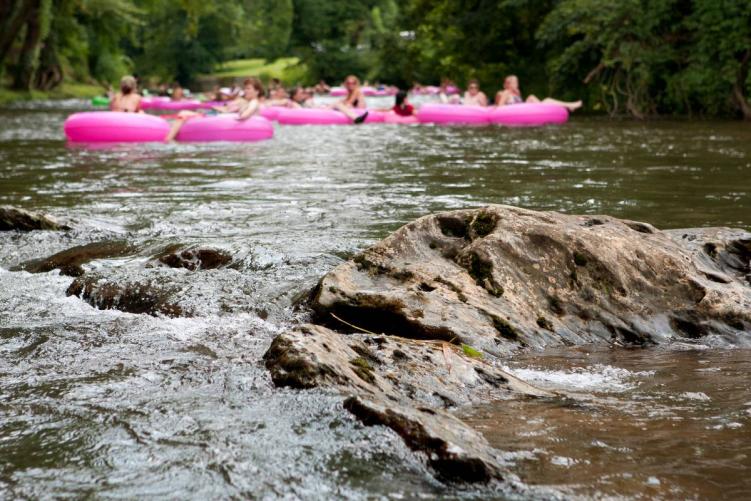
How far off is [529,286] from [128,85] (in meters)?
12.9

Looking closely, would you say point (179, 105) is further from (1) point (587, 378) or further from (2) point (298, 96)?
(1) point (587, 378)

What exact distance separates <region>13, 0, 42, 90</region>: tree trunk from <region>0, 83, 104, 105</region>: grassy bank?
466 mm

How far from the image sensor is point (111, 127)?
1564cm

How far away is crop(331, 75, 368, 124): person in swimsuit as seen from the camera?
21.3 m

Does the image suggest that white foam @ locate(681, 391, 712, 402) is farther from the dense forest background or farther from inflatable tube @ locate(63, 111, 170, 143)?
the dense forest background

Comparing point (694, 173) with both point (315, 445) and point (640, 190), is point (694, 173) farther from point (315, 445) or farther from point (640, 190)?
point (315, 445)

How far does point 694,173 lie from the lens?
429 inches

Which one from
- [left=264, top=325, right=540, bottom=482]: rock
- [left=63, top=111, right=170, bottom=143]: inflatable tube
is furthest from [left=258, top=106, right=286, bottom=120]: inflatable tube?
[left=264, top=325, right=540, bottom=482]: rock

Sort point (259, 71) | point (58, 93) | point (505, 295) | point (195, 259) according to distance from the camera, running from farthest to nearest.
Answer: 1. point (259, 71)
2. point (58, 93)
3. point (195, 259)
4. point (505, 295)

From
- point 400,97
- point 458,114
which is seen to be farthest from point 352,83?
point 458,114

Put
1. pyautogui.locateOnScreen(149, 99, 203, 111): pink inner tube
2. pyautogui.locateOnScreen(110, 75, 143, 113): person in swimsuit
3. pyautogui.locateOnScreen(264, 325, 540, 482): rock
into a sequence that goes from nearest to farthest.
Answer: pyautogui.locateOnScreen(264, 325, 540, 482): rock → pyautogui.locateOnScreen(110, 75, 143, 113): person in swimsuit → pyautogui.locateOnScreen(149, 99, 203, 111): pink inner tube

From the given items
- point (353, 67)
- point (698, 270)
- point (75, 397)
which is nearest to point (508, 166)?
point (698, 270)

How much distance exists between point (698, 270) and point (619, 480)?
106 inches

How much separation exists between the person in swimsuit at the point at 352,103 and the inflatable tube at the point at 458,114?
1496 mm
